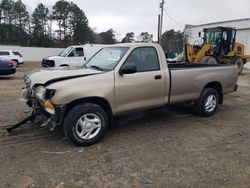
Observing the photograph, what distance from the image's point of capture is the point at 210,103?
629 cm

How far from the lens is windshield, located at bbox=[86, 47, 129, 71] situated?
474 centimetres

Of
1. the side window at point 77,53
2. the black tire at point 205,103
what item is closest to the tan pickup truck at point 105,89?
the black tire at point 205,103

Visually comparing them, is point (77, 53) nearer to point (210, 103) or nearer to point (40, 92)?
point (210, 103)

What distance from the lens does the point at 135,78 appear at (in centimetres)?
472

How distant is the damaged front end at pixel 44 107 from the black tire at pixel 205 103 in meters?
3.53

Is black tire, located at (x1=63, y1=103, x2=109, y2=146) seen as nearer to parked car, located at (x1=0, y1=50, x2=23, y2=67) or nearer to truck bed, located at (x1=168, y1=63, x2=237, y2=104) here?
truck bed, located at (x1=168, y1=63, x2=237, y2=104)

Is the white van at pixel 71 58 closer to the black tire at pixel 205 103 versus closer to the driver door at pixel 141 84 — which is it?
the black tire at pixel 205 103

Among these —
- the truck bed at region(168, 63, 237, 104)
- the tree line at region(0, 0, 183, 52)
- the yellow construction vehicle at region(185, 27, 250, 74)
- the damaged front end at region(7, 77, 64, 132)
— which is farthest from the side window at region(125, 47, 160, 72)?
the tree line at region(0, 0, 183, 52)

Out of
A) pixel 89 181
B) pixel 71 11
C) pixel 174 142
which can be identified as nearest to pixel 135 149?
pixel 174 142

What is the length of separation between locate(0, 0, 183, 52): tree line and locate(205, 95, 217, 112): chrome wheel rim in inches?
1900

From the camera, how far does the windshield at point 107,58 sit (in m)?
4.74

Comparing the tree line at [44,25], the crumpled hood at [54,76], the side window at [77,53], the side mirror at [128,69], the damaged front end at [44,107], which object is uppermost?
the tree line at [44,25]

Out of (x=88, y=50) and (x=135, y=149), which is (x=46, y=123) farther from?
(x=88, y=50)

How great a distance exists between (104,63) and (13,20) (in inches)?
2288
